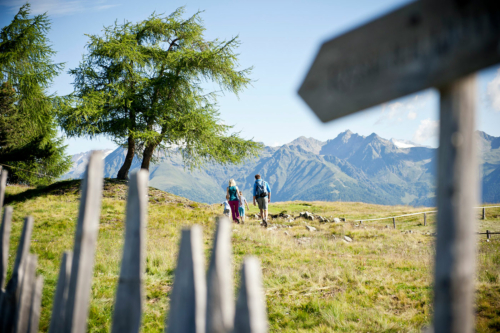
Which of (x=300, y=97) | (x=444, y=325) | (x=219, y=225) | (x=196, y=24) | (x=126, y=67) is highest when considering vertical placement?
(x=196, y=24)

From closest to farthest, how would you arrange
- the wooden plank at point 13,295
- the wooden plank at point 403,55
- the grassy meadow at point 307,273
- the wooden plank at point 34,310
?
the wooden plank at point 403,55, the wooden plank at point 34,310, the wooden plank at point 13,295, the grassy meadow at point 307,273

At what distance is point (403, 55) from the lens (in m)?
1.11

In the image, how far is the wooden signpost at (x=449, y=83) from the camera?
38.1 inches

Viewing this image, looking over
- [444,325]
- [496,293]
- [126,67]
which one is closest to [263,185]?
[496,293]

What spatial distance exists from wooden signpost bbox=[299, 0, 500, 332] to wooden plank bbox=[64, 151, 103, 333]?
5.44 feet

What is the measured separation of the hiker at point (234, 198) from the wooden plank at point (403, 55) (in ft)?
33.1

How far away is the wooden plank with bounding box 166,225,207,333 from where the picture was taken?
1438 millimetres

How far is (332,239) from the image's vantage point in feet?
33.4

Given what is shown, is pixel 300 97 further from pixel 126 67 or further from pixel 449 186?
pixel 126 67

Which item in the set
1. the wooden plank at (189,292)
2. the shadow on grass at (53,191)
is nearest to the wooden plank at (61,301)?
the wooden plank at (189,292)

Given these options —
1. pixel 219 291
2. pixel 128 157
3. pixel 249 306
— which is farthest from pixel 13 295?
pixel 128 157

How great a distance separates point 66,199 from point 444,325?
15979 mm

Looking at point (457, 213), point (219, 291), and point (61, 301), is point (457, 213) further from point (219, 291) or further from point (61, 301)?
point (61, 301)

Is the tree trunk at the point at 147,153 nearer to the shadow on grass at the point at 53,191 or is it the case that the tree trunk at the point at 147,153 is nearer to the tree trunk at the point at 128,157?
the tree trunk at the point at 128,157
